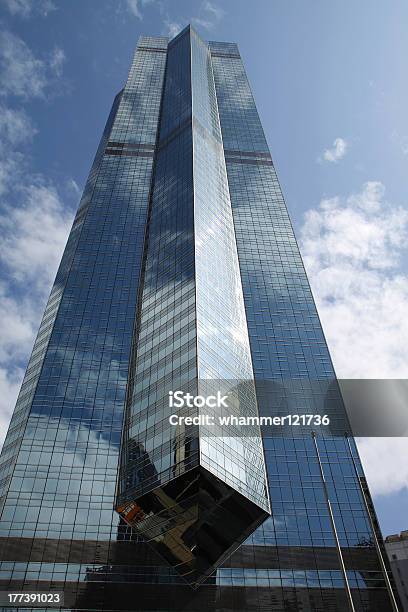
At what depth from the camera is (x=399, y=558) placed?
3856 inches

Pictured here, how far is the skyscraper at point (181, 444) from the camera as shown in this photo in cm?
5747

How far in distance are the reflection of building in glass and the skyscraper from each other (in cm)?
2058

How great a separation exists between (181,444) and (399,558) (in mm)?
67108

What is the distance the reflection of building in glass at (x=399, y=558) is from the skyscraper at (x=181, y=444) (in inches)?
810

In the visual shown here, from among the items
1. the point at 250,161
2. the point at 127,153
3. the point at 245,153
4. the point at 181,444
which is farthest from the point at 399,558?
the point at 127,153

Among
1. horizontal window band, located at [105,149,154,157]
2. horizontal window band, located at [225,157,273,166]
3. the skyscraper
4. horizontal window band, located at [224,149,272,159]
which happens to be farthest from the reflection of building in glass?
horizontal window band, located at [105,149,154,157]

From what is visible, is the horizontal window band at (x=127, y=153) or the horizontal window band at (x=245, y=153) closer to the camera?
the horizontal window band at (x=127, y=153)

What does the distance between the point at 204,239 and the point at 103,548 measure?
49307 mm

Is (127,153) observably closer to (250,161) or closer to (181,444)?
(250,161)

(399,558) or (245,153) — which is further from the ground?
(245,153)

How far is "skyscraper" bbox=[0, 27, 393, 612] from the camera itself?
189ft

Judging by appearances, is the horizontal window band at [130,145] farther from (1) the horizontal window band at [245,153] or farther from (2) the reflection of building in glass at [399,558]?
(2) the reflection of building in glass at [399,558]

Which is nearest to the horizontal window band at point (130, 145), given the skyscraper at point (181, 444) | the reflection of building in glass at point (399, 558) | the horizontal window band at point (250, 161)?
the horizontal window band at point (250, 161)

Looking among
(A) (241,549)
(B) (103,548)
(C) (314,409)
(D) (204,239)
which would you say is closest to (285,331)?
(C) (314,409)
